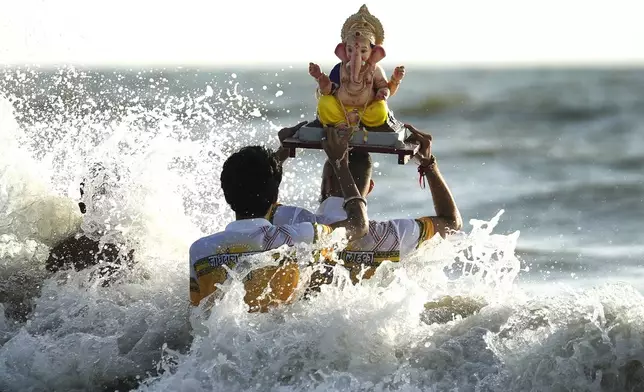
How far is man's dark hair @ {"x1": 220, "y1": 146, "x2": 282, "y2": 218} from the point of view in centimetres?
480

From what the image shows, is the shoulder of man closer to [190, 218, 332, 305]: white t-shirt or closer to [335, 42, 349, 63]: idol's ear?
[190, 218, 332, 305]: white t-shirt

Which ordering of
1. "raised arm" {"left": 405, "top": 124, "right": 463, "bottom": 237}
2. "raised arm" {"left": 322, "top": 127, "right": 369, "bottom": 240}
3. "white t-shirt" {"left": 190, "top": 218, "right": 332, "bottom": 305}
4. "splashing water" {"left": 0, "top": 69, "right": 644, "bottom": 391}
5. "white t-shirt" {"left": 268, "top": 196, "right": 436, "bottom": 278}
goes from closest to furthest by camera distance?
"splashing water" {"left": 0, "top": 69, "right": 644, "bottom": 391}, "white t-shirt" {"left": 190, "top": 218, "right": 332, "bottom": 305}, "raised arm" {"left": 322, "top": 127, "right": 369, "bottom": 240}, "white t-shirt" {"left": 268, "top": 196, "right": 436, "bottom": 278}, "raised arm" {"left": 405, "top": 124, "right": 463, "bottom": 237}

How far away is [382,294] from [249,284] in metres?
0.55

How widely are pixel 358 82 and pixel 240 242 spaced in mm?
1155

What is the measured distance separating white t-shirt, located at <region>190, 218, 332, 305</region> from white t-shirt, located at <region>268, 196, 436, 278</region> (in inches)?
12.6

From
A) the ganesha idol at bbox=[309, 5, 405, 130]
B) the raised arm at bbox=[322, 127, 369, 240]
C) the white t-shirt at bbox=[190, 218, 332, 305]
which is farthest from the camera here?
the ganesha idol at bbox=[309, 5, 405, 130]

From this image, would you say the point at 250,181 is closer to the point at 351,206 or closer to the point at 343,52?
the point at 351,206

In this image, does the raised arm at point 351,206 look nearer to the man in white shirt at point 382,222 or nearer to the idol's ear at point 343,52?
the man in white shirt at point 382,222

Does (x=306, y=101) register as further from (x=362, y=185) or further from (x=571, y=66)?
(x=362, y=185)

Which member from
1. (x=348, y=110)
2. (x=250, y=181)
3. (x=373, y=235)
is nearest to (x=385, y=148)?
(x=348, y=110)

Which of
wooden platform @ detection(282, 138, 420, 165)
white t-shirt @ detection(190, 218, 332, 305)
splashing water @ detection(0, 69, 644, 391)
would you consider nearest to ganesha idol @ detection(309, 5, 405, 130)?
wooden platform @ detection(282, 138, 420, 165)

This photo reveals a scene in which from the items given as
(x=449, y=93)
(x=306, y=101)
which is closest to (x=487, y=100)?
(x=449, y=93)

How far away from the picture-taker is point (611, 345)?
14.5ft

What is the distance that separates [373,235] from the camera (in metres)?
5.20
